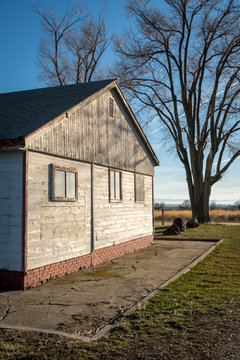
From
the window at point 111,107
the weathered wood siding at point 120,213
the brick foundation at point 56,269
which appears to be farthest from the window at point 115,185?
the window at point 111,107

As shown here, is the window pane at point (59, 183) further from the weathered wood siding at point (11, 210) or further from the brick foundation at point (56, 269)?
the brick foundation at point (56, 269)

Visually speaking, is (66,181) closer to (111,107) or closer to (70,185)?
(70,185)

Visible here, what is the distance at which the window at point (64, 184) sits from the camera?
9.27 metres

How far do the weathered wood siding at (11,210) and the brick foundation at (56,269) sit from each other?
0.22 metres

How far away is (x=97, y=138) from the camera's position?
38.5ft

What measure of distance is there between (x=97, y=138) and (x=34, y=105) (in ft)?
7.12

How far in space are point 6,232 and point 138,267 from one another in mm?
4250

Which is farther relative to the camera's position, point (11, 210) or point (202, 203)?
point (202, 203)

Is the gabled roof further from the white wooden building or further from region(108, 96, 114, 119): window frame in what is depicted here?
region(108, 96, 114, 119): window frame

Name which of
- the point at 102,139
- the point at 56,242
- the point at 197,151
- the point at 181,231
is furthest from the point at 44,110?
the point at 197,151

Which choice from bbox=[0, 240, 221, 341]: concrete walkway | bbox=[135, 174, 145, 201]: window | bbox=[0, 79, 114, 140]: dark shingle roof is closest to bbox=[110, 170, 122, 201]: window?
bbox=[135, 174, 145, 201]: window

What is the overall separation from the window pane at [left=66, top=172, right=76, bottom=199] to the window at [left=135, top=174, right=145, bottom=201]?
5083 mm

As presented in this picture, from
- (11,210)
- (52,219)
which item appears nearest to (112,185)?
(52,219)

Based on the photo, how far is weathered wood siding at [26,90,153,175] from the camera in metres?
9.26
